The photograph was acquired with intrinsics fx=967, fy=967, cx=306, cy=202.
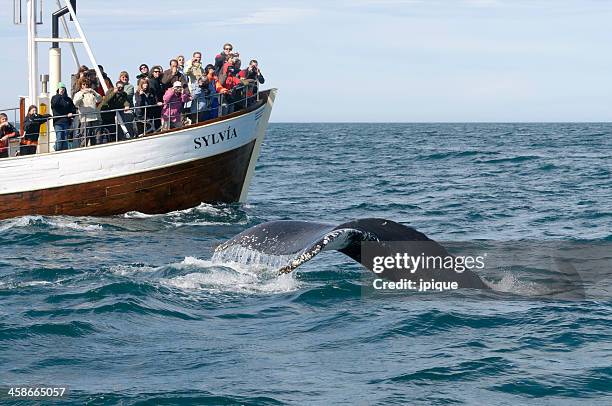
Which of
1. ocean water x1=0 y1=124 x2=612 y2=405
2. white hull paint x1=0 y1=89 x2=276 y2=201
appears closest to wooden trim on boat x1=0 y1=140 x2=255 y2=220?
white hull paint x1=0 y1=89 x2=276 y2=201

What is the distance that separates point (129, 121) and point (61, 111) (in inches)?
65.5

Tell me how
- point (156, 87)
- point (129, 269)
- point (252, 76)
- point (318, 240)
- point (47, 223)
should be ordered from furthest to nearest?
1. point (252, 76)
2. point (156, 87)
3. point (47, 223)
4. point (129, 269)
5. point (318, 240)

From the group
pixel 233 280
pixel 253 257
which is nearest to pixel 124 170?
pixel 233 280

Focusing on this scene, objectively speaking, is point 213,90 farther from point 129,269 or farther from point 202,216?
point 129,269

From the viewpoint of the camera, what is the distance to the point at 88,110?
66.3ft

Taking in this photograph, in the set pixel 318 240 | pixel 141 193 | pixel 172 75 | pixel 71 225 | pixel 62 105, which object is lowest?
pixel 71 225

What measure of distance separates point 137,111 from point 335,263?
27.5ft

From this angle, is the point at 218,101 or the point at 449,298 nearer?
the point at 449,298

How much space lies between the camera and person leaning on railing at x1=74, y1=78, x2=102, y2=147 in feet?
65.6

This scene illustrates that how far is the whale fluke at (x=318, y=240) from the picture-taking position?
27.2 ft

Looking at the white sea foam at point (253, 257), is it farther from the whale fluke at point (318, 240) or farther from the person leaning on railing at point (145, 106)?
the person leaning on railing at point (145, 106)

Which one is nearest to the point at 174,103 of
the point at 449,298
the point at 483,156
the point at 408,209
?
the point at 408,209

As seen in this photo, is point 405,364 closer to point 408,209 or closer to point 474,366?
point 474,366

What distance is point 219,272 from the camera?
13.0 meters
